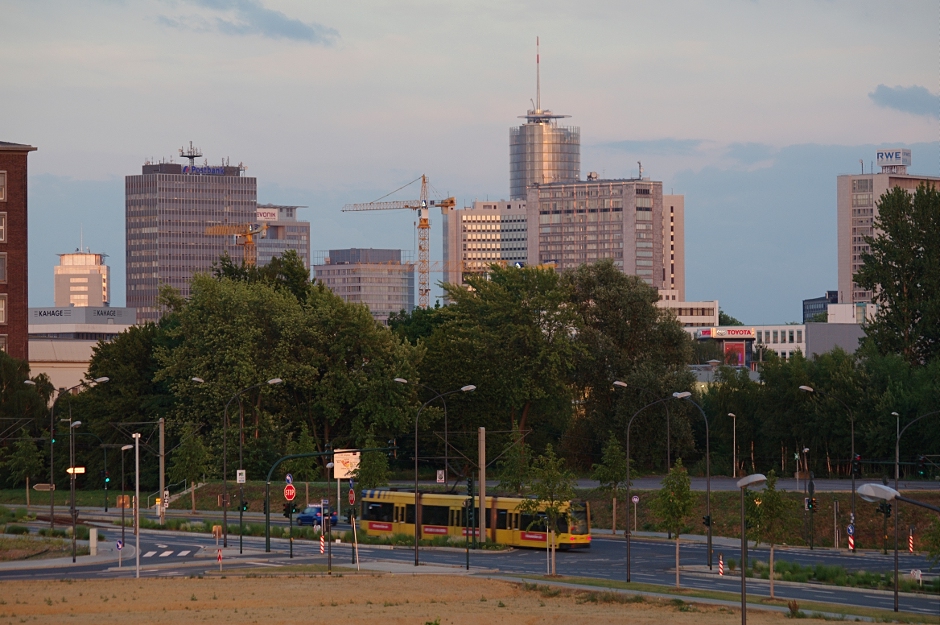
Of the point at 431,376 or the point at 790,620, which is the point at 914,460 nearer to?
the point at 431,376

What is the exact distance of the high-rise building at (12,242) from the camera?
363ft

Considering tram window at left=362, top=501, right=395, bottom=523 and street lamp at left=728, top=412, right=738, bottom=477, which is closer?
tram window at left=362, top=501, right=395, bottom=523

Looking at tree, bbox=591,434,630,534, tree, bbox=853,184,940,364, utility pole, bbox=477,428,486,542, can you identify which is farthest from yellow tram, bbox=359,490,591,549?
tree, bbox=853,184,940,364

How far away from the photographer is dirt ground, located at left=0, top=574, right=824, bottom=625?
39.3 metres

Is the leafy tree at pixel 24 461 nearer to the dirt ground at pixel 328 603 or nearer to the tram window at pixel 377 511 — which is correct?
the tram window at pixel 377 511

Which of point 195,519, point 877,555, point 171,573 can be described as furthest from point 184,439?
point 877,555

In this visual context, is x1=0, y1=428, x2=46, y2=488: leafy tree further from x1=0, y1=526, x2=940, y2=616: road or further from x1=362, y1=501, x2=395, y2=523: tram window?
x1=362, y1=501, x2=395, y2=523: tram window

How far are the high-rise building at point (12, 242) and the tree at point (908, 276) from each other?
7167cm

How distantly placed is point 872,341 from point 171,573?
68.4 meters

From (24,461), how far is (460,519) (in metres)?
50.0

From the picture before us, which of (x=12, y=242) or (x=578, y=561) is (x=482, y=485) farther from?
(x=12, y=242)

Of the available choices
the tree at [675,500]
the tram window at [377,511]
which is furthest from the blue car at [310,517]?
the tree at [675,500]

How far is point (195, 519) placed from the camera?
89.2 meters

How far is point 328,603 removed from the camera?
43.5 metres
